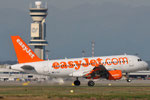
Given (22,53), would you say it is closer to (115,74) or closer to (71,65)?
(71,65)

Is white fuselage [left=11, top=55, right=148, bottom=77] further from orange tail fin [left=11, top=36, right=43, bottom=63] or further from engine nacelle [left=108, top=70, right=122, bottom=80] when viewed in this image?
engine nacelle [left=108, top=70, right=122, bottom=80]

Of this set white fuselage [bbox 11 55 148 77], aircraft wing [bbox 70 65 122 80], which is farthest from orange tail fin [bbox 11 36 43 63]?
aircraft wing [bbox 70 65 122 80]

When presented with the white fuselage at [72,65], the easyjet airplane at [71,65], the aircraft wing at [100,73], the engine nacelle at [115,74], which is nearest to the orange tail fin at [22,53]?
the easyjet airplane at [71,65]

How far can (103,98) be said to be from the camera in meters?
52.4

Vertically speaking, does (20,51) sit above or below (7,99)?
above

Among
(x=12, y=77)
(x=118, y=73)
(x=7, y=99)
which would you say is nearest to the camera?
(x=7, y=99)

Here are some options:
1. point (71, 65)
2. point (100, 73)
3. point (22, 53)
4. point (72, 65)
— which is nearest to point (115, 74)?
point (100, 73)

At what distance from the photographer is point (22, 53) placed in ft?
257

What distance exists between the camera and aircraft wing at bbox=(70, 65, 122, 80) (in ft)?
249

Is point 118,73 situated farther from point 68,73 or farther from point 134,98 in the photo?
point 134,98

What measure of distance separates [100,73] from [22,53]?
14599 millimetres

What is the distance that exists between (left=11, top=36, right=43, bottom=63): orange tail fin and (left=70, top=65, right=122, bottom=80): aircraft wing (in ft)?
26.3

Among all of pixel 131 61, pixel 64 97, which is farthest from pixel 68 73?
pixel 64 97

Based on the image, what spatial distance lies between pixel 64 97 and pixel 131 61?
92.5 ft
